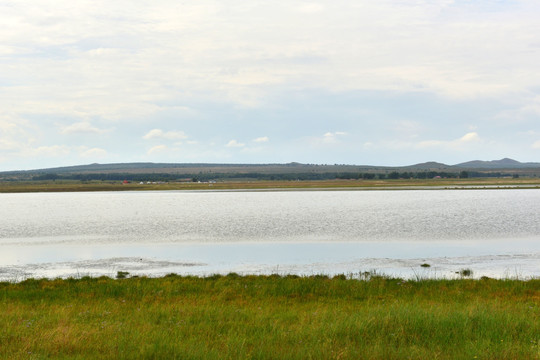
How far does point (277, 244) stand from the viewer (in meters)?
35.7

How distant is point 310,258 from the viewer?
96.1ft

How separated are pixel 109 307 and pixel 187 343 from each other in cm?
573

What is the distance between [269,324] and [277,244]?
24102mm

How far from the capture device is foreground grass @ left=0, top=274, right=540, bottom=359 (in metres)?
9.31

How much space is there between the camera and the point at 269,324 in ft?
38.1

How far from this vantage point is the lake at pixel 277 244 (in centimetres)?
2623

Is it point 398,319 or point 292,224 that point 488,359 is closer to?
point 398,319

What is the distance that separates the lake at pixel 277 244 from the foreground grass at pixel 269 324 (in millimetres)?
6993

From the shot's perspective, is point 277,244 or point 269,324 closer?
point 269,324

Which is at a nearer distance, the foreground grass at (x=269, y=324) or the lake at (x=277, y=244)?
the foreground grass at (x=269, y=324)

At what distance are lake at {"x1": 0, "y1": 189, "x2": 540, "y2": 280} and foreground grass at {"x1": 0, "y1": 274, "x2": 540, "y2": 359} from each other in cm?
699

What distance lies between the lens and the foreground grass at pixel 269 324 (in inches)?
367

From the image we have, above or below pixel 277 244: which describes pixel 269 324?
above

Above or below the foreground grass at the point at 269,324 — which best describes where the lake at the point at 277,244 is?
below
